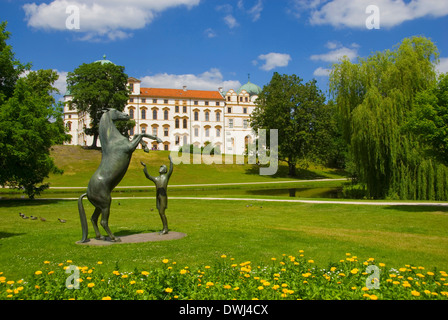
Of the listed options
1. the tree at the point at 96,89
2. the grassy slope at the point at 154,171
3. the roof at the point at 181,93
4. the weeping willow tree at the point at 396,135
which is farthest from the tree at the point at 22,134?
the roof at the point at 181,93

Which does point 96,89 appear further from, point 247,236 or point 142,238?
point 247,236

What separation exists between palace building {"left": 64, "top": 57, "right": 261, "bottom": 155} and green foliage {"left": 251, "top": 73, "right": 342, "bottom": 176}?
2696 centimetres

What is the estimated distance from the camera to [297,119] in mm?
58406

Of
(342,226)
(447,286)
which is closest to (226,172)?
(342,226)

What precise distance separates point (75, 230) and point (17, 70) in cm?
2072

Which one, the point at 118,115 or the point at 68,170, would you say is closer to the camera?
the point at 118,115

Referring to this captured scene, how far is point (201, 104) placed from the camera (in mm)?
92688

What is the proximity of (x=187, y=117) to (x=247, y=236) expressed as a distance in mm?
80785

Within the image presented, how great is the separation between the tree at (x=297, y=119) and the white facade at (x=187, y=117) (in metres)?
29.0

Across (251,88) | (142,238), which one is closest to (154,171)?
(142,238)

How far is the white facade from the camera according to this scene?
8812cm

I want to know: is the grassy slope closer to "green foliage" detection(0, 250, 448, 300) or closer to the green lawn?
the green lawn
